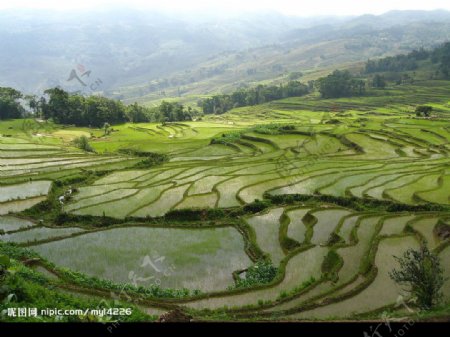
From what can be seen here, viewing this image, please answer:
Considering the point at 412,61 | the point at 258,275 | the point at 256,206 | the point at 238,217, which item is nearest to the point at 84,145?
the point at 256,206

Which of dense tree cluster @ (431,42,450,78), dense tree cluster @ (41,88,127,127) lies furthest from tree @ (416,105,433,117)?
dense tree cluster @ (431,42,450,78)

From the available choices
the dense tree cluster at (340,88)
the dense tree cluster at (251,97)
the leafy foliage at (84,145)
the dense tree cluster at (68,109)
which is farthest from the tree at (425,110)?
the dense tree cluster at (251,97)

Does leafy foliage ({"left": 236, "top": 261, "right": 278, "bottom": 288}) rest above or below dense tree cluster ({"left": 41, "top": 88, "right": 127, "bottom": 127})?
below

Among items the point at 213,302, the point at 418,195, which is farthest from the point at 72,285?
the point at 418,195

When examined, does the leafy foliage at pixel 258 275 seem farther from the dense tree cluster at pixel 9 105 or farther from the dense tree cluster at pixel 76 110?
the dense tree cluster at pixel 9 105

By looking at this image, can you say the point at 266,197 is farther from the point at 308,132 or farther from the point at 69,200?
the point at 308,132

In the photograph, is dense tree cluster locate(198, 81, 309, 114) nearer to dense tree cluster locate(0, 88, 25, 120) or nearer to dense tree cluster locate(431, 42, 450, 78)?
dense tree cluster locate(431, 42, 450, 78)

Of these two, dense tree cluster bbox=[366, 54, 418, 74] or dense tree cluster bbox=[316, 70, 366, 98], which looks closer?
dense tree cluster bbox=[316, 70, 366, 98]

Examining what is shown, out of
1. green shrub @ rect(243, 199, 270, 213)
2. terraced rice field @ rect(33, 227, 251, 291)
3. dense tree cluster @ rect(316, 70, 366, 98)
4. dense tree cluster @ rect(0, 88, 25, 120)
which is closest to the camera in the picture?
terraced rice field @ rect(33, 227, 251, 291)
